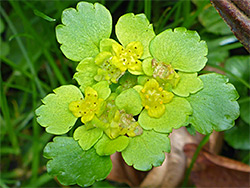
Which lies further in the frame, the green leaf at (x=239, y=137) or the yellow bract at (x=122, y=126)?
the green leaf at (x=239, y=137)

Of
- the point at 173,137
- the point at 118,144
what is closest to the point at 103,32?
the point at 118,144

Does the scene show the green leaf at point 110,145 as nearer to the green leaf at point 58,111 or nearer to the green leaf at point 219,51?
the green leaf at point 58,111

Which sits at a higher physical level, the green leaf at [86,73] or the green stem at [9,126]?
the green leaf at [86,73]

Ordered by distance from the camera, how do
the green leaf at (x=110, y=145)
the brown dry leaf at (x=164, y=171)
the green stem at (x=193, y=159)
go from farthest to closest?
1. the brown dry leaf at (x=164, y=171)
2. the green stem at (x=193, y=159)
3. the green leaf at (x=110, y=145)

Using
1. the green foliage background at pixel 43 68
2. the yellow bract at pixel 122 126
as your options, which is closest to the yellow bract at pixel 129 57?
the yellow bract at pixel 122 126

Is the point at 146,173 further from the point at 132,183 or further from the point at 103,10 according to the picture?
the point at 103,10

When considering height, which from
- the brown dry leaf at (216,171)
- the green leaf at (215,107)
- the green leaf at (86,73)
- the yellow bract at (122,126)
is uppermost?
the green leaf at (86,73)

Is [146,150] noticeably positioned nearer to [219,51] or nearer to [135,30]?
[135,30]
